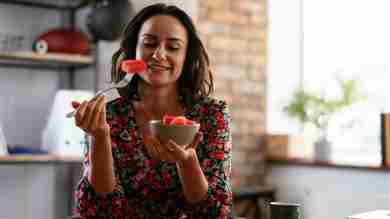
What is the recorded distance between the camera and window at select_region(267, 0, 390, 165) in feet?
12.1

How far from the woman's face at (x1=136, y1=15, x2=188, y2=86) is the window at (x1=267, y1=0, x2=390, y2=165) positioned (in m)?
1.91

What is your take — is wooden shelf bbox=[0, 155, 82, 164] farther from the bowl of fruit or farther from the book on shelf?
the bowl of fruit

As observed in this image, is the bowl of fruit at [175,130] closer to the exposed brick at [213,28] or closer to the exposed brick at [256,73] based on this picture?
the exposed brick at [213,28]

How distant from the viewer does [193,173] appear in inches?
65.7

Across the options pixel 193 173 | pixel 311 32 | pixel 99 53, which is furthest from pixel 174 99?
pixel 311 32

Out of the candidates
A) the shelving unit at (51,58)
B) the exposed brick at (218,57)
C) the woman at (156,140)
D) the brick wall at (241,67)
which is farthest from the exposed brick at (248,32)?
the woman at (156,140)

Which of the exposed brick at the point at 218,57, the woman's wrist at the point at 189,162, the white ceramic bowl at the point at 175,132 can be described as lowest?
the woman's wrist at the point at 189,162

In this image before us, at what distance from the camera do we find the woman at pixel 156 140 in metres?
1.67

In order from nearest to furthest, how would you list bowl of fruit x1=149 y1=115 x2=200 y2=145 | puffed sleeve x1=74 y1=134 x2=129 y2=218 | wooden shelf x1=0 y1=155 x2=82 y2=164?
bowl of fruit x1=149 y1=115 x2=200 y2=145
puffed sleeve x1=74 y1=134 x2=129 y2=218
wooden shelf x1=0 y1=155 x2=82 y2=164

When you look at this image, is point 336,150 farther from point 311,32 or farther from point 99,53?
point 99,53

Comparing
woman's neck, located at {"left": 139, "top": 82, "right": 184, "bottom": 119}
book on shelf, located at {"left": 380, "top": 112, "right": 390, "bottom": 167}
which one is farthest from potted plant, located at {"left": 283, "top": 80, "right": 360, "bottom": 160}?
woman's neck, located at {"left": 139, "top": 82, "right": 184, "bottom": 119}

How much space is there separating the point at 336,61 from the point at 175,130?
2.63 meters

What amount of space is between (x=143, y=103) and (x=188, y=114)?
0.48 ft

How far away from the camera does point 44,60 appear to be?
3.34 meters
